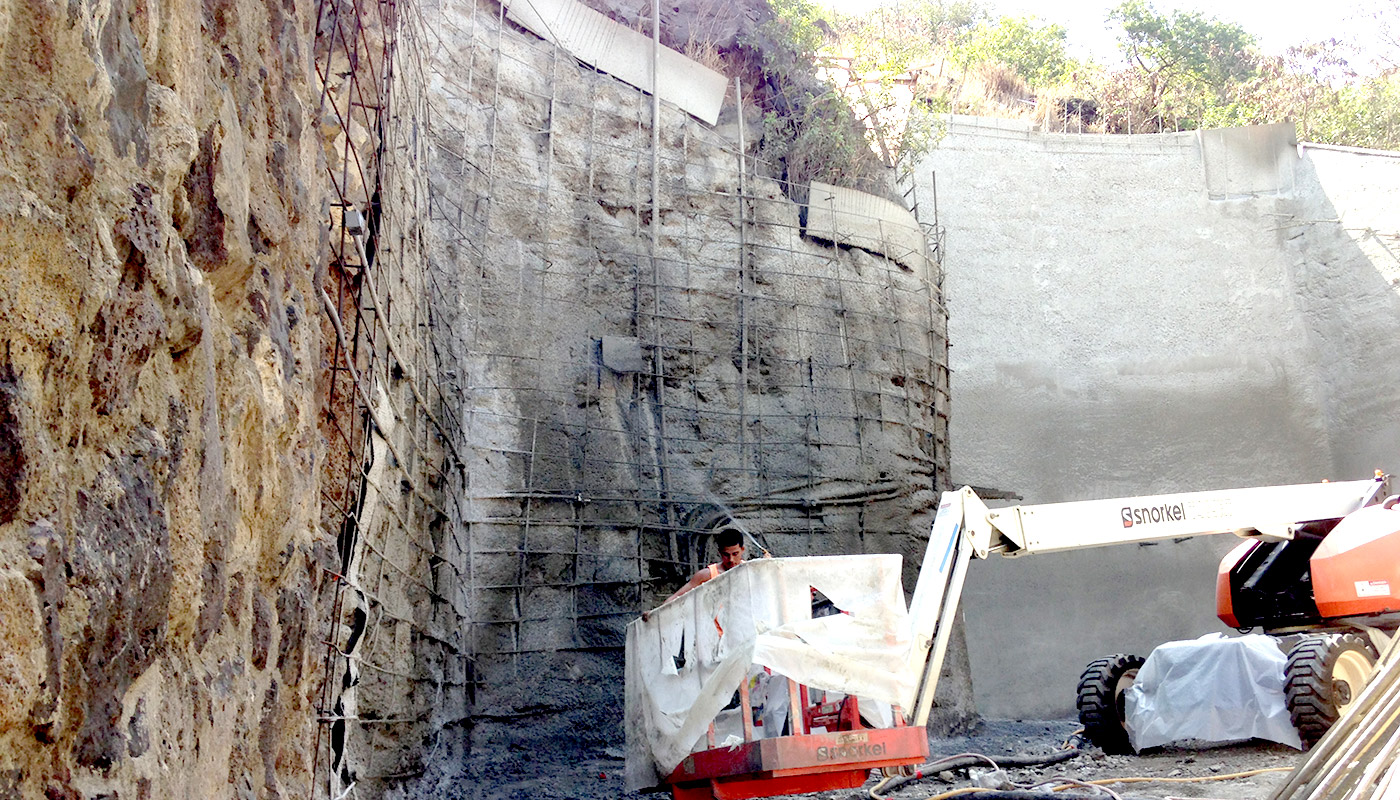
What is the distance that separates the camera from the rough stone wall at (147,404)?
1.72 m

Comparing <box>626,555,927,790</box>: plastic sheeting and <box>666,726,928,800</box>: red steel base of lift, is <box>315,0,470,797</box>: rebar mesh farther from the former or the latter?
<box>666,726,928,800</box>: red steel base of lift

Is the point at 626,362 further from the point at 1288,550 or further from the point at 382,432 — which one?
the point at 1288,550

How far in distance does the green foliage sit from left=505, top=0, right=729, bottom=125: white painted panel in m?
10.5

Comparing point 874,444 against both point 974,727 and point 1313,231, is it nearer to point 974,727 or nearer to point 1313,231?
point 974,727

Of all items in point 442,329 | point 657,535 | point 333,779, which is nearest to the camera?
point 333,779

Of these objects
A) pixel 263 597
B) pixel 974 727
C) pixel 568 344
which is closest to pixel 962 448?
pixel 974 727

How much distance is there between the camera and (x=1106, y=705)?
891 cm

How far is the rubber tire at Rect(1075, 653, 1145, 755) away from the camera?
8.91m

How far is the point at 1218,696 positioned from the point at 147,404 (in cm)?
783

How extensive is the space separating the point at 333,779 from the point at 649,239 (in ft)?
23.9

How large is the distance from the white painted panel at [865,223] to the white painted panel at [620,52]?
4.84ft

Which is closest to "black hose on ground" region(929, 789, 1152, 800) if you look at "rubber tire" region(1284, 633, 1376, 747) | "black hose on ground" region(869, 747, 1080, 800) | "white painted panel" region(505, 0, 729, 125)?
"black hose on ground" region(869, 747, 1080, 800)

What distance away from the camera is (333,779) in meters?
4.60

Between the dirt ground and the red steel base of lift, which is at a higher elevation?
the red steel base of lift
